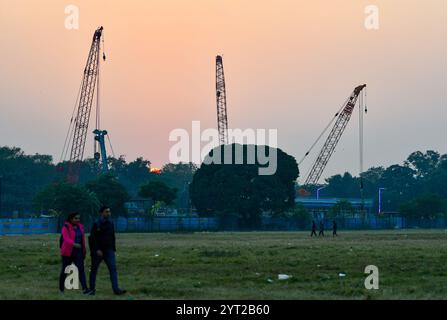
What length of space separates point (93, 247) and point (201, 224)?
4477 inches

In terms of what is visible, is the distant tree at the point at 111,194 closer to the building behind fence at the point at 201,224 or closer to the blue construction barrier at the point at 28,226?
the building behind fence at the point at 201,224

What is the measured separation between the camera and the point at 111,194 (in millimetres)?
135250

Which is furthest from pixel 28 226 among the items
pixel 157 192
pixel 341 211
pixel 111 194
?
pixel 341 211

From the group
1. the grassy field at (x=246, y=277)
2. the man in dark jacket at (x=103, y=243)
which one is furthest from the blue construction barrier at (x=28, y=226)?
the man in dark jacket at (x=103, y=243)

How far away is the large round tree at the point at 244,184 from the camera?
145 m

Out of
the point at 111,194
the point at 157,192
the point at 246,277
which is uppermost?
the point at 157,192

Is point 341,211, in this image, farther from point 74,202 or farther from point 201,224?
point 74,202

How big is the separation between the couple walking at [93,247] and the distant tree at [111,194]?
108 m

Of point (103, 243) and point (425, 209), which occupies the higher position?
point (425, 209)

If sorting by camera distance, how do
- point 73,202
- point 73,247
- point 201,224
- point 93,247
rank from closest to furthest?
point 93,247 < point 73,247 < point 73,202 < point 201,224

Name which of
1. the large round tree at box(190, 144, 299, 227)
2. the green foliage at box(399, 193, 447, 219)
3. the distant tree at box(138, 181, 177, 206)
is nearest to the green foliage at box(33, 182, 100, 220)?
the distant tree at box(138, 181, 177, 206)

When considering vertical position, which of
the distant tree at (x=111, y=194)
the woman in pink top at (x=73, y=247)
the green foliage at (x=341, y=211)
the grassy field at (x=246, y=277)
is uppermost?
the distant tree at (x=111, y=194)

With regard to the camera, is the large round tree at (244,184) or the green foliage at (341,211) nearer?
the large round tree at (244,184)

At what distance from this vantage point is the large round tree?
145125 millimetres
